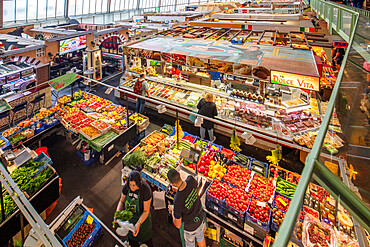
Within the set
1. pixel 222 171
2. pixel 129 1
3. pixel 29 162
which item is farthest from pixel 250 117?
pixel 129 1

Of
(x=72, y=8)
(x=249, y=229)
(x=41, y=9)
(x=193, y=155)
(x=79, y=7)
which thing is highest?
A: (x=79, y=7)

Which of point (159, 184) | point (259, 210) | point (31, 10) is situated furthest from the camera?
point (31, 10)

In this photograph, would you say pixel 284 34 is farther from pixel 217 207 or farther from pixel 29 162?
pixel 29 162

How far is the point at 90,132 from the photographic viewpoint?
193 inches

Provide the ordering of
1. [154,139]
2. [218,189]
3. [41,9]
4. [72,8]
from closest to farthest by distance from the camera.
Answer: [218,189], [154,139], [41,9], [72,8]

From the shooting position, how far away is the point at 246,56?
555 cm

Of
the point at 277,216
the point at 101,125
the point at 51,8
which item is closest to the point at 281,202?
the point at 277,216

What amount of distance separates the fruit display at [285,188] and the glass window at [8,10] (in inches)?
862

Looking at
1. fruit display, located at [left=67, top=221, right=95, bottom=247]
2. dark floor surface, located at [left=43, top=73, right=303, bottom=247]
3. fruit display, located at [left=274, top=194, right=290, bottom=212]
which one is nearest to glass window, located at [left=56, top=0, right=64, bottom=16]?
dark floor surface, located at [left=43, top=73, right=303, bottom=247]

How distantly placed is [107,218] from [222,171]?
8.05 ft

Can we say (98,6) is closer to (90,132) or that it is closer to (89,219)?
(90,132)

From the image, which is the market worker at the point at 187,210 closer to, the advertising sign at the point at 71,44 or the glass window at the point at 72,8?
the advertising sign at the point at 71,44

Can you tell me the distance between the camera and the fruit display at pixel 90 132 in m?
4.77

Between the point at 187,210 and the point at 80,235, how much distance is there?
1860mm
